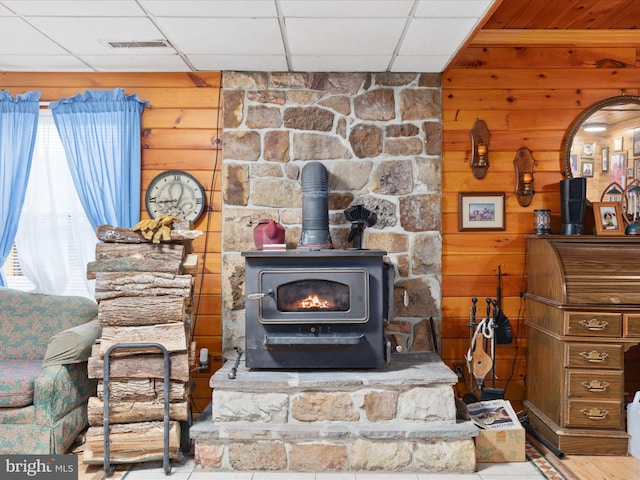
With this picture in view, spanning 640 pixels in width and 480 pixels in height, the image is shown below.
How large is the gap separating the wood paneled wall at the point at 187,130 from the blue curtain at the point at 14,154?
0.12 meters

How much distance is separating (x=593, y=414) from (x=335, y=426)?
140 centimetres

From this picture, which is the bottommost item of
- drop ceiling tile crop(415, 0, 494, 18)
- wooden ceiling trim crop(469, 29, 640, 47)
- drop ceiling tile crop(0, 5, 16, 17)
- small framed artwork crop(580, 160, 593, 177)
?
small framed artwork crop(580, 160, 593, 177)

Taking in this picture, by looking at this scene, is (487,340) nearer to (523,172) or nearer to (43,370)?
(523,172)

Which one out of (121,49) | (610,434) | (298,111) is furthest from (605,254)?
(121,49)

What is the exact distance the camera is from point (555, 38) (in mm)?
3621

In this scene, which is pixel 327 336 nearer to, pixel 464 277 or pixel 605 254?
pixel 464 277

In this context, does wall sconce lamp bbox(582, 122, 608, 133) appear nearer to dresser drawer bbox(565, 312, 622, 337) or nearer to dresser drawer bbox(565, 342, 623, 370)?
dresser drawer bbox(565, 312, 622, 337)

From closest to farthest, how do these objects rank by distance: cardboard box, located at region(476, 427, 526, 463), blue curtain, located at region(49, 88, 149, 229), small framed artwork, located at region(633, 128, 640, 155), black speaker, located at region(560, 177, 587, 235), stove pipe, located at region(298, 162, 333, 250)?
1. cardboard box, located at region(476, 427, 526, 463)
2. stove pipe, located at region(298, 162, 333, 250)
3. black speaker, located at region(560, 177, 587, 235)
4. small framed artwork, located at region(633, 128, 640, 155)
5. blue curtain, located at region(49, 88, 149, 229)

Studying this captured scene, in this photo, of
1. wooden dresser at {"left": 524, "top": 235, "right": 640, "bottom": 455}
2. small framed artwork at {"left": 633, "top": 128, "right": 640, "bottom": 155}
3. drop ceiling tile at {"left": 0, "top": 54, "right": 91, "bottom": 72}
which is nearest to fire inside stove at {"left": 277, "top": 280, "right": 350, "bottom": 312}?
wooden dresser at {"left": 524, "top": 235, "right": 640, "bottom": 455}

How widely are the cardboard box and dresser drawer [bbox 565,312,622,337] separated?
2.02 ft

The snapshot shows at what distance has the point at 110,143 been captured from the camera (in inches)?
143

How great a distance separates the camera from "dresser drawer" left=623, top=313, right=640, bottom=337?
2986 mm

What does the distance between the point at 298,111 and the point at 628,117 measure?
2.12 metres

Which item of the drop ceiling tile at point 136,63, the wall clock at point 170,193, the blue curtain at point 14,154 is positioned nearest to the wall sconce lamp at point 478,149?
the wall clock at point 170,193
